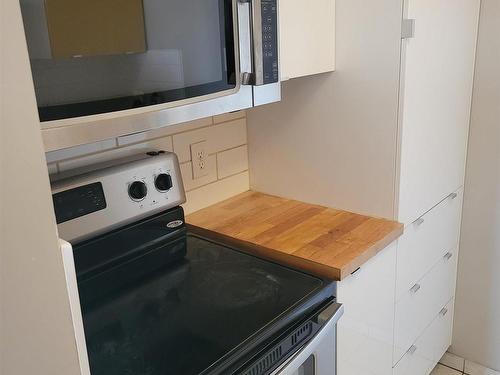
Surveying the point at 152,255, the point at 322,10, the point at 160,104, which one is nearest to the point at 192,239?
the point at 152,255

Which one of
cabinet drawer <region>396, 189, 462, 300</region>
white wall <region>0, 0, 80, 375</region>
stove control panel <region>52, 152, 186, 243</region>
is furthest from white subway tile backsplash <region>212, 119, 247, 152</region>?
white wall <region>0, 0, 80, 375</region>

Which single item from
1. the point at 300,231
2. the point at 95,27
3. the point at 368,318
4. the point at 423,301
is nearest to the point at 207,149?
the point at 300,231

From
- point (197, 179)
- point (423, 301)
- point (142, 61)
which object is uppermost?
point (142, 61)

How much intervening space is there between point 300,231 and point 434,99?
577 mm

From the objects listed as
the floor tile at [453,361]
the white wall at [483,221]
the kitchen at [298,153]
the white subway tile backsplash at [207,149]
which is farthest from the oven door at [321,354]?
the floor tile at [453,361]

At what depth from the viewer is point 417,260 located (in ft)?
5.49

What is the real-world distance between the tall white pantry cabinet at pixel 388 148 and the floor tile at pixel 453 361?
372 mm

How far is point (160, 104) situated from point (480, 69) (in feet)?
4.25

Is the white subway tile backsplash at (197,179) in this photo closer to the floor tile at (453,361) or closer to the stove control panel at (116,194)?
the stove control panel at (116,194)

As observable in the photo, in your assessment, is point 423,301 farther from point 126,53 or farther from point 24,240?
point 24,240

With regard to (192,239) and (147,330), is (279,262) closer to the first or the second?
(192,239)

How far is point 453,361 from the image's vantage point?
7.14 feet

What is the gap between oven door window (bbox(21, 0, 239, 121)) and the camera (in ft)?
2.54

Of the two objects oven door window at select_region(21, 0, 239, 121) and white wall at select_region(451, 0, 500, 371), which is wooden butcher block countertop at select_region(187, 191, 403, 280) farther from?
white wall at select_region(451, 0, 500, 371)
